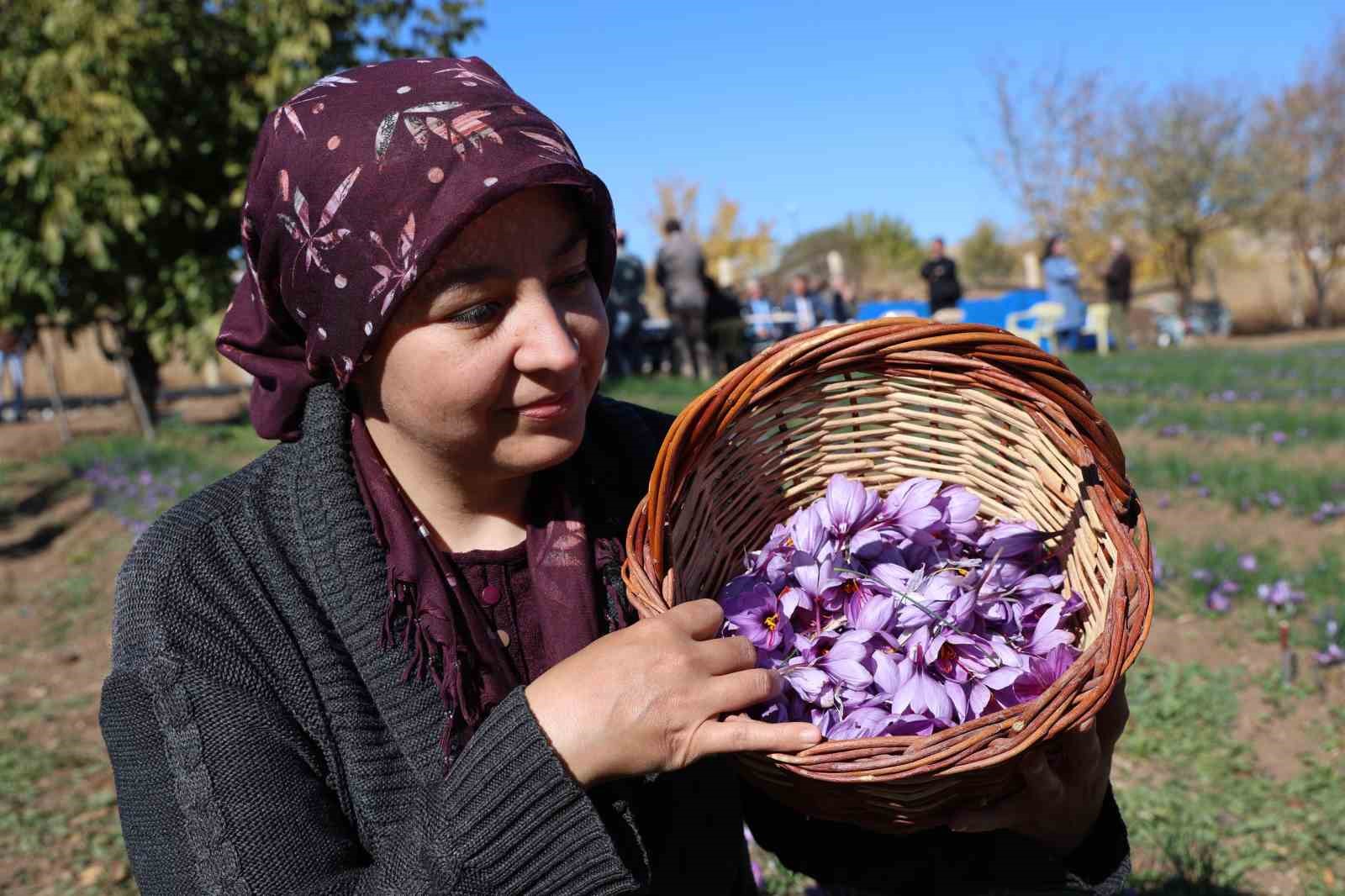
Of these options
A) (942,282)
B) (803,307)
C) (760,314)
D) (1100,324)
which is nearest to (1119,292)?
(1100,324)

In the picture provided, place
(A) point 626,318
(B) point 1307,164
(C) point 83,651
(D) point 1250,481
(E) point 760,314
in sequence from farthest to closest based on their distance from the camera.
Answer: (B) point 1307,164 → (E) point 760,314 → (A) point 626,318 → (D) point 1250,481 → (C) point 83,651

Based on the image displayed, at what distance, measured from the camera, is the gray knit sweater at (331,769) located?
111cm

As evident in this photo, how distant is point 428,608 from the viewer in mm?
1300

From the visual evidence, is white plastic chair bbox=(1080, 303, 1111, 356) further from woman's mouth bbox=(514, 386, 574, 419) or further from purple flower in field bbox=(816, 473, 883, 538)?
woman's mouth bbox=(514, 386, 574, 419)

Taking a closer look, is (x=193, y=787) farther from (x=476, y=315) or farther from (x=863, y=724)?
(x=863, y=724)

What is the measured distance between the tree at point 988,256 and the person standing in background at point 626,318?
27.9m

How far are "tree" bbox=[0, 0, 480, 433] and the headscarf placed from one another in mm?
8627

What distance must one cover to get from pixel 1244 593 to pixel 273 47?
8747 millimetres

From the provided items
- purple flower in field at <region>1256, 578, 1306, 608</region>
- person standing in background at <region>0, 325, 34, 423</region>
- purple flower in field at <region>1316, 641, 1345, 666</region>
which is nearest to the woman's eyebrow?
purple flower in field at <region>1316, 641, 1345, 666</region>

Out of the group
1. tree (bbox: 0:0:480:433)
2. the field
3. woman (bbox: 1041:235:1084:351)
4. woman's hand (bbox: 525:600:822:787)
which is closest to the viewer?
woman's hand (bbox: 525:600:822:787)

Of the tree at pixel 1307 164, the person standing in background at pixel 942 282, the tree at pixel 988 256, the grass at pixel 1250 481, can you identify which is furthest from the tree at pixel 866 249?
the grass at pixel 1250 481

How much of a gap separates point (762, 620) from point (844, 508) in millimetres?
188

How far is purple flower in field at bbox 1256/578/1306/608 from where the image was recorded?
12.9 ft

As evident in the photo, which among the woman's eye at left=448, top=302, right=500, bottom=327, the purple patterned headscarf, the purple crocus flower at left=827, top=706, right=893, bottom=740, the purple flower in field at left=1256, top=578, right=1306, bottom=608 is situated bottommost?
the purple flower in field at left=1256, top=578, right=1306, bottom=608
